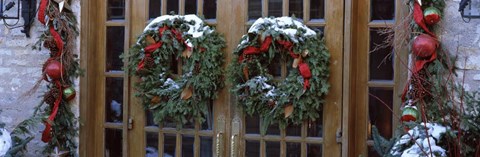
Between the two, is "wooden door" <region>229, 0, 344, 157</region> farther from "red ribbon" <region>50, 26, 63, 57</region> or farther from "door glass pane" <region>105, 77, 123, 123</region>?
"red ribbon" <region>50, 26, 63, 57</region>

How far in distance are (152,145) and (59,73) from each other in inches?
34.4

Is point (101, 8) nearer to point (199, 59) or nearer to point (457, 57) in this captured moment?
point (199, 59)

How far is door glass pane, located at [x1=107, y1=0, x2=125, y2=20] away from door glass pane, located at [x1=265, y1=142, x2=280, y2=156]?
4.83 ft

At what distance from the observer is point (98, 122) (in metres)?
5.44

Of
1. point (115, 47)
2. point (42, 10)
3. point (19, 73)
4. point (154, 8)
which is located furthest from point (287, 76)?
point (19, 73)

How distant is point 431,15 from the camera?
4.30 metres

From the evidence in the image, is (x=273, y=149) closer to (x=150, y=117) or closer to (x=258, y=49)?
(x=258, y=49)

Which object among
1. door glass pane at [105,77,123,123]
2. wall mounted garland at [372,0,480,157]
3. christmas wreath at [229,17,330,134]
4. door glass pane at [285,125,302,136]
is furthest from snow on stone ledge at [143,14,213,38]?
wall mounted garland at [372,0,480,157]

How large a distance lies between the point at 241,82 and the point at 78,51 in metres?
1.38

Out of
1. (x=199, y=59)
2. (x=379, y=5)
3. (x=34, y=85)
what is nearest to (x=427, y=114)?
(x=379, y=5)

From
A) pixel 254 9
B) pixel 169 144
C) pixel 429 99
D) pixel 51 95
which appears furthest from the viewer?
pixel 51 95

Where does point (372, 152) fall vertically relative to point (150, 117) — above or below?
below

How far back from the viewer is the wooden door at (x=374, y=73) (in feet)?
15.1

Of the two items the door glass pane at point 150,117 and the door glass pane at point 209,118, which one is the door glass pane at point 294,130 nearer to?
the door glass pane at point 209,118
